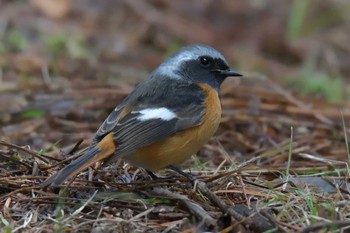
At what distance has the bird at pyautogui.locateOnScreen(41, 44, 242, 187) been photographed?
423cm

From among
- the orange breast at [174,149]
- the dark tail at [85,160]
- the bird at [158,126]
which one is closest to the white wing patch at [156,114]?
the bird at [158,126]

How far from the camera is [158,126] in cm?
438

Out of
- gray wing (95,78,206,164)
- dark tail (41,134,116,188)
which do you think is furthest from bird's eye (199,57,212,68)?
dark tail (41,134,116,188)

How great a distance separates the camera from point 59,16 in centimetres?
955

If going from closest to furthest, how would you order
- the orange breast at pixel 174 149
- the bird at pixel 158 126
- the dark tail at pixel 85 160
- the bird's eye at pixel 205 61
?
the dark tail at pixel 85 160, the bird at pixel 158 126, the orange breast at pixel 174 149, the bird's eye at pixel 205 61

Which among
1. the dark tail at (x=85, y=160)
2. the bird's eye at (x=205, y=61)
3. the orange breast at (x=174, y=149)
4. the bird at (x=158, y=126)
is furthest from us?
the bird's eye at (x=205, y=61)

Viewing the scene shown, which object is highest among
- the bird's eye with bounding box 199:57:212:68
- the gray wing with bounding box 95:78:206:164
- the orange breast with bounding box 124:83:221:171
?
the bird's eye with bounding box 199:57:212:68

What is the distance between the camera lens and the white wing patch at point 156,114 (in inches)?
175

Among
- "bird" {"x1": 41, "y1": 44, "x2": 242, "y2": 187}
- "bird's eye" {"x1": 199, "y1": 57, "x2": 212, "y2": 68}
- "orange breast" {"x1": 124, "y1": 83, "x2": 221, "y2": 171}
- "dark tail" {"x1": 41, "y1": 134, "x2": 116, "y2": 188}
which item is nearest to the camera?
"dark tail" {"x1": 41, "y1": 134, "x2": 116, "y2": 188}

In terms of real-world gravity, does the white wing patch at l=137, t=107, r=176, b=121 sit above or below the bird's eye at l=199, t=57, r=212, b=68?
below

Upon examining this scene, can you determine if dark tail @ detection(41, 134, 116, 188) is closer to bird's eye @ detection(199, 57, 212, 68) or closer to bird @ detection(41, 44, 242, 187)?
bird @ detection(41, 44, 242, 187)

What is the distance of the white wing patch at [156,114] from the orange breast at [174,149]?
0.39ft

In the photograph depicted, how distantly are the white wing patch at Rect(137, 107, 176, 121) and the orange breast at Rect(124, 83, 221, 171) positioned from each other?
4.7 inches

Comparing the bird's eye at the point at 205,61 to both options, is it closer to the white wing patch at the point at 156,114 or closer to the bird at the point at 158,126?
the bird at the point at 158,126
